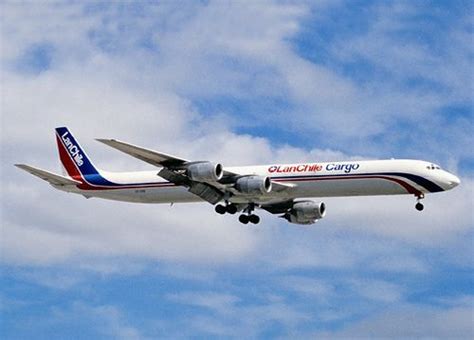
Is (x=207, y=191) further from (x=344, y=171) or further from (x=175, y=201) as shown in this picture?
(x=344, y=171)

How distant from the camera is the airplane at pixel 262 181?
209 ft

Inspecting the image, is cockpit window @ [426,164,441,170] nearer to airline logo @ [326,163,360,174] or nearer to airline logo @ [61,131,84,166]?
airline logo @ [326,163,360,174]

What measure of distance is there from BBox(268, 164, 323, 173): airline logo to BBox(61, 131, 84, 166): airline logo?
50.7 ft

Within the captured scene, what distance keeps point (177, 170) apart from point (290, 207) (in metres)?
10.6

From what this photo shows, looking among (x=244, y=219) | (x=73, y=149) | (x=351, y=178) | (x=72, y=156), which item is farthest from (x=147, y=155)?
(x=73, y=149)

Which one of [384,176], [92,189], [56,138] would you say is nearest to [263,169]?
[384,176]

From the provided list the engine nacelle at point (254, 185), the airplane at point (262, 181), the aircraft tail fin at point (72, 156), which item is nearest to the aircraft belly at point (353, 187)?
the airplane at point (262, 181)

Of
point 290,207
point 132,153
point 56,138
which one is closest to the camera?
point 132,153

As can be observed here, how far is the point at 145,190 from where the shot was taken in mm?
69312

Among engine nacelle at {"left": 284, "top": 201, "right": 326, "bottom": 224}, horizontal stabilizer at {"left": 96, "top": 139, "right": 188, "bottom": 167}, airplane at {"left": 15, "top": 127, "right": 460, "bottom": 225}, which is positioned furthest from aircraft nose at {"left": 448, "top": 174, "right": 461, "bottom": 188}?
horizontal stabilizer at {"left": 96, "top": 139, "right": 188, "bottom": 167}

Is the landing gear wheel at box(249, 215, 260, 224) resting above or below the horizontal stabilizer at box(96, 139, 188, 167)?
below

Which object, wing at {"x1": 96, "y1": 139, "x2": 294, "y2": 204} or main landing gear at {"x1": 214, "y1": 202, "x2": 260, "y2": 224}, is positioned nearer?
wing at {"x1": 96, "y1": 139, "x2": 294, "y2": 204}

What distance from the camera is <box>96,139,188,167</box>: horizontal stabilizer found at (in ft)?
200

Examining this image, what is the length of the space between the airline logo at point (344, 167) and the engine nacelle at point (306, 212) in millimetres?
6426
